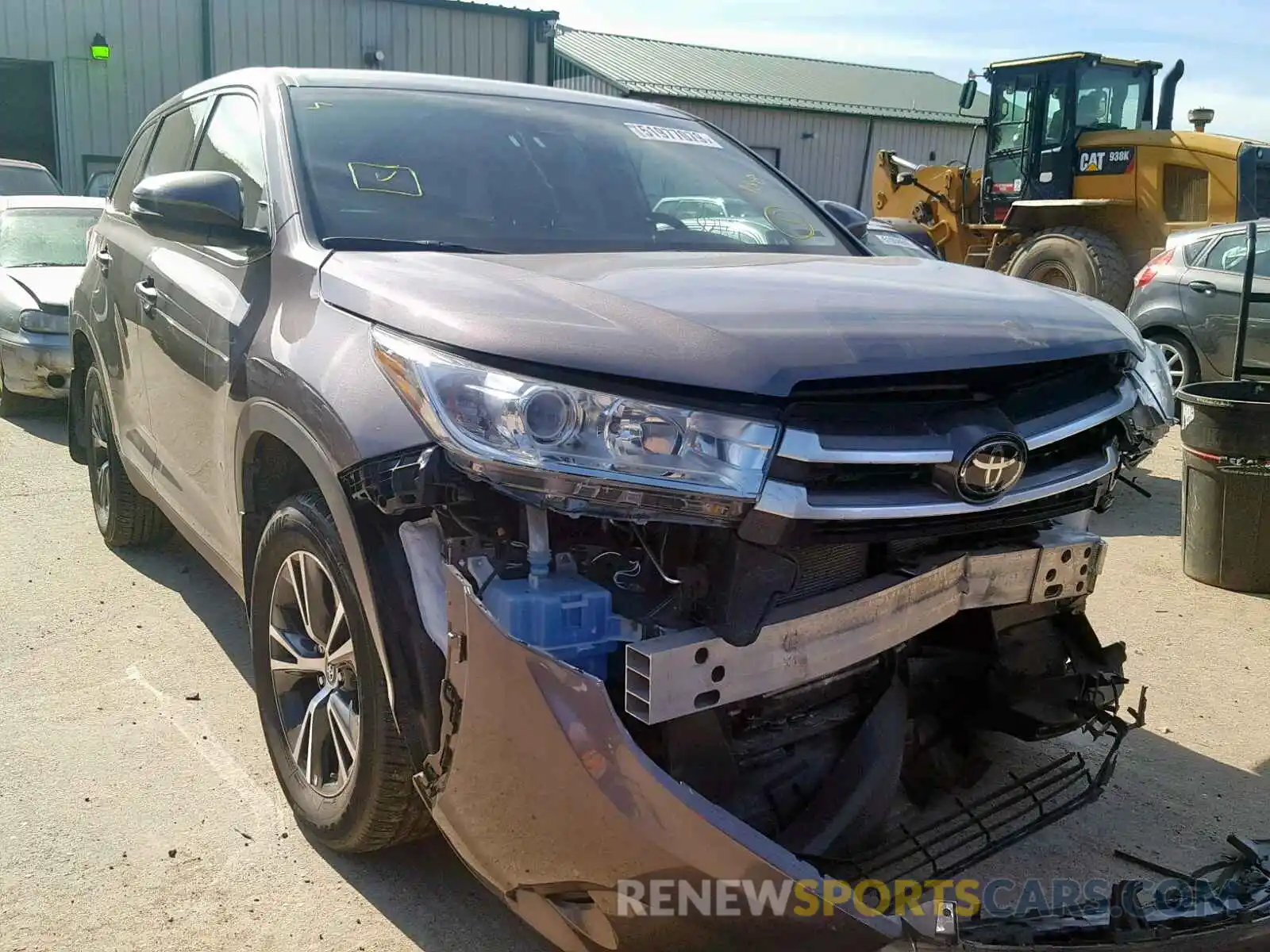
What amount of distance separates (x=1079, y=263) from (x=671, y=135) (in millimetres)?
9166

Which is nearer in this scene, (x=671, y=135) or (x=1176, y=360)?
(x=671, y=135)

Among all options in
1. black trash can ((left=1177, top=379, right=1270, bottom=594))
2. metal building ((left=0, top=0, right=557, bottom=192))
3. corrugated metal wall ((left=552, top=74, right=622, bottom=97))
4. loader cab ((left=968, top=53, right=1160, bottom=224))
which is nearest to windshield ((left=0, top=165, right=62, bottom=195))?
metal building ((left=0, top=0, right=557, bottom=192))

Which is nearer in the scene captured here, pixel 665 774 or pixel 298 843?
pixel 665 774

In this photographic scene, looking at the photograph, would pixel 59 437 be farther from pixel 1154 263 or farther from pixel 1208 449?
pixel 1154 263

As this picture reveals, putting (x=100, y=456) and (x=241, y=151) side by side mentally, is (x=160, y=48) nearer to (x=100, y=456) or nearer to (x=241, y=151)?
(x=100, y=456)

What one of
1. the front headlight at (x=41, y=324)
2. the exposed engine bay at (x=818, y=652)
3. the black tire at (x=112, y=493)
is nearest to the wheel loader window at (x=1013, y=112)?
the front headlight at (x=41, y=324)

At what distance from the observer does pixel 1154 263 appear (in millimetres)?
9234

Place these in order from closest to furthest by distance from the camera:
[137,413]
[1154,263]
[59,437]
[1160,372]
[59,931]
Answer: [59,931], [1160,372], [137,413], [59,437], [1154,263]

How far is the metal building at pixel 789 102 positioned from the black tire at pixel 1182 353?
1748 centimetres

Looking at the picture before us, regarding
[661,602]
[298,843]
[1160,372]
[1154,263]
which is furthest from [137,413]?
[1154,263]

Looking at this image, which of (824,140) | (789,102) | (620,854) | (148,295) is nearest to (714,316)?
(620,854)

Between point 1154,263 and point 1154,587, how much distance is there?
504cm

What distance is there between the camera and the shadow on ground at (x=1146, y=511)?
6.14m

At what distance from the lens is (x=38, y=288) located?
26.5ft
